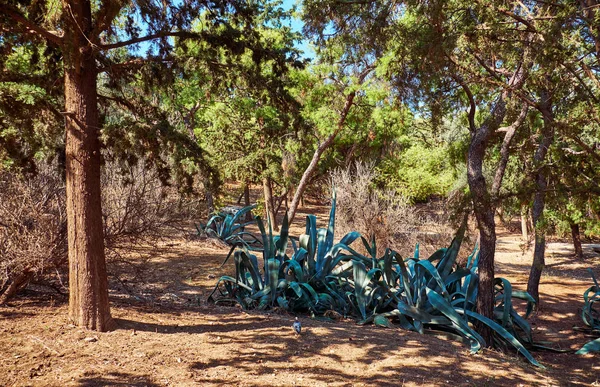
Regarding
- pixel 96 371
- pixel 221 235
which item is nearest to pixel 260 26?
pixel 221 235

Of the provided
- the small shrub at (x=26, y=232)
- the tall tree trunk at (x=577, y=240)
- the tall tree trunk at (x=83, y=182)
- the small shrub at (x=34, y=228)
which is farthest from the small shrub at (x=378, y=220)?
the tall tree trunk at (x=577, y=240)

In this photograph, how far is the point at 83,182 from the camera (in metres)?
4.05

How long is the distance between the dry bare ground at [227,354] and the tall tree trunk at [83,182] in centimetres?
41

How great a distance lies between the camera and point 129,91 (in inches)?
230

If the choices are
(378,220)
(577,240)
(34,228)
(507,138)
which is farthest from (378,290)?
(577,240)

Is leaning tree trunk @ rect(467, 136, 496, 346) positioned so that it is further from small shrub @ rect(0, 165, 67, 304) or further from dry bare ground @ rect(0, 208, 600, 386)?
small shrub @ rect(0, 165, 67, 304)

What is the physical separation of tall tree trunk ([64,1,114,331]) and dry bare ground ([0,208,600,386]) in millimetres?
413

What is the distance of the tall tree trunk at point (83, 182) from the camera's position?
159 inches

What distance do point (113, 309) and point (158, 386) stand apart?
2.03 m

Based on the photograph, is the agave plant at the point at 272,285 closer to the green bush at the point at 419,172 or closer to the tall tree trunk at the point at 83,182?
the tall tree trunk at the point at 83,182

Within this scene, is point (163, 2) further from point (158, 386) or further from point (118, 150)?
point (158, 386)

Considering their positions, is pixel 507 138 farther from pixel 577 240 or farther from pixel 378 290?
pixel 577 240

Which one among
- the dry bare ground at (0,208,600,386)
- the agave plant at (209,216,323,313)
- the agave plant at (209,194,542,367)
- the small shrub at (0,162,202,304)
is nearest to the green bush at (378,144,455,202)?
the agave plant at (209,194,542,367)

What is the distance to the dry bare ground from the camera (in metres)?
3.50
